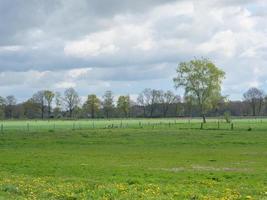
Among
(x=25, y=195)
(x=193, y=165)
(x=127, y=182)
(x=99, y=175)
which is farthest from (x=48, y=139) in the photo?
(x=25, y=195)

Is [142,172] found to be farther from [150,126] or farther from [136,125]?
[136,125]

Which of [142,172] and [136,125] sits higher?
[136,125]

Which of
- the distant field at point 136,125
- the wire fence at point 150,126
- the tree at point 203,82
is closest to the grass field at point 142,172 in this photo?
the wire fence at point 150,126

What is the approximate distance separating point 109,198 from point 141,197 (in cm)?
96

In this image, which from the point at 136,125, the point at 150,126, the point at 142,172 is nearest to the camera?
the point at 142,172

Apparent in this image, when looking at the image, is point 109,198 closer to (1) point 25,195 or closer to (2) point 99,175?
(1) point 25,195

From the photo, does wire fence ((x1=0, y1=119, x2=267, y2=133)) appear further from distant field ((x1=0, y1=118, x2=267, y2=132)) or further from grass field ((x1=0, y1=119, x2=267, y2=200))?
grass field ((x1=0, y1=119, x2=267, y2=200))

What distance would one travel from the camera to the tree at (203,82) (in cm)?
13400

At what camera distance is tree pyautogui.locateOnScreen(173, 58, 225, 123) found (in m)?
134

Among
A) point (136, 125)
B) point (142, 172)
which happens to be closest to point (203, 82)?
point (136, 125)

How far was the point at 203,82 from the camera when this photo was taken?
134500 millimetres

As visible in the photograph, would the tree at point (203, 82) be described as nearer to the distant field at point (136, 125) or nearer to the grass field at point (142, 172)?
the distant field at point (136, 125)

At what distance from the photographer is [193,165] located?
110 ft

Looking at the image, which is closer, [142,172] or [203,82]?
[142,172]
